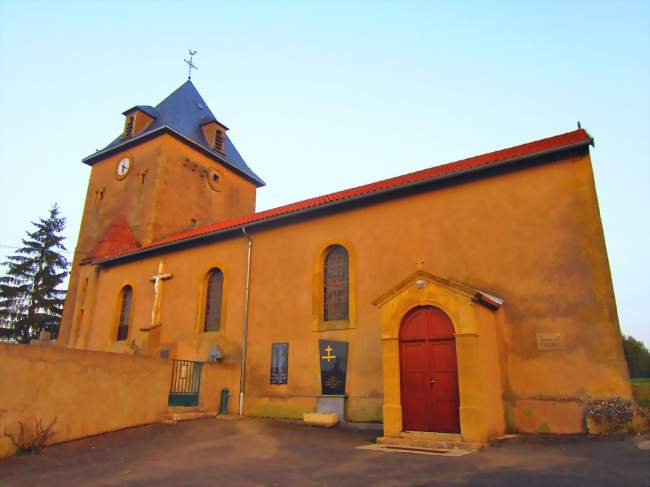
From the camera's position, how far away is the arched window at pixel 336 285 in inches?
535

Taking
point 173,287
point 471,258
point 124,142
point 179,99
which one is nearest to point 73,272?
point 124,142

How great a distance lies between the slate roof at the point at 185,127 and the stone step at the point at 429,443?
67.6ft

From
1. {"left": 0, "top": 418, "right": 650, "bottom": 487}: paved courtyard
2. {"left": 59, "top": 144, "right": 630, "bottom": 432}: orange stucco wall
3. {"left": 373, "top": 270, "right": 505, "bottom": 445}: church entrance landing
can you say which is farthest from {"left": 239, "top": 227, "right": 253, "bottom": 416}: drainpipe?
{"left": 373, "top": 270, "right": 505, "bottom": 445}: church entrance landing

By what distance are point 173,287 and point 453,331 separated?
11579mm

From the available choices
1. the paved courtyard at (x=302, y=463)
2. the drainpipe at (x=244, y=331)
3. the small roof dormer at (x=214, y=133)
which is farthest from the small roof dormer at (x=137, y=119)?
the paved courtyard at (x=302, y=463)

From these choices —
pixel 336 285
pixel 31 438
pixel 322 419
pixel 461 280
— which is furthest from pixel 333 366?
pixel 31 438

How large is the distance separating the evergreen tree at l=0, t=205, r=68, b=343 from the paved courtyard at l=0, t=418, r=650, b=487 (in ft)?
81.2

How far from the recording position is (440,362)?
10.2m

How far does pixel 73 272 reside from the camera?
2445 cm

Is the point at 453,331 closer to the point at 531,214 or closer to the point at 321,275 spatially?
the point at 531,214

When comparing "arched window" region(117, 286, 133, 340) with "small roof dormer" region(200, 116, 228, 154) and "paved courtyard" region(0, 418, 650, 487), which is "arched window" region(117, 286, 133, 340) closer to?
"paved courtyard" region(0, 418, 650, 487)

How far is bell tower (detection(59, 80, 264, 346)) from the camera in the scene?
23375 mm

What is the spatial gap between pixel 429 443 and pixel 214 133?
75.8ft

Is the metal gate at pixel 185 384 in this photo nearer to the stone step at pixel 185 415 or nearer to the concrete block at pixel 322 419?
the stone step at pixel 185 415
